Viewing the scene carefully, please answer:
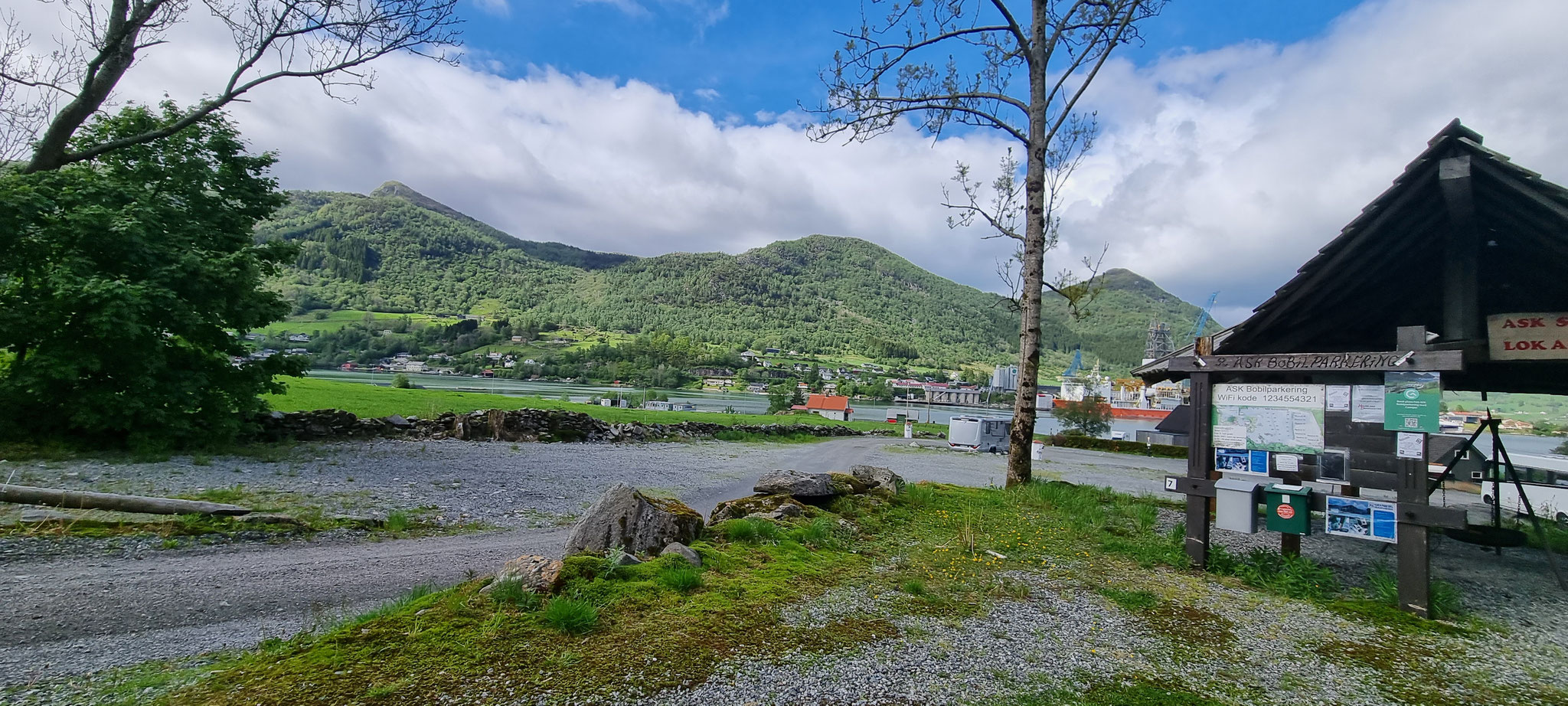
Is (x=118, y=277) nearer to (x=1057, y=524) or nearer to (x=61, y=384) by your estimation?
(x=61, y=384)

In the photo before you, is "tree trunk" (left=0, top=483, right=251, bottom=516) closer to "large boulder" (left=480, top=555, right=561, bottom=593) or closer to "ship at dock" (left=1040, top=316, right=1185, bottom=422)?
"large boulder" (left=480, top=555, right=561, bottom=593)

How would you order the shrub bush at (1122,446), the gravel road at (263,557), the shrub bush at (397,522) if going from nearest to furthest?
the gravel road at (263,557), the shrub bush at (397,522), the shrub bush at (1122,446)

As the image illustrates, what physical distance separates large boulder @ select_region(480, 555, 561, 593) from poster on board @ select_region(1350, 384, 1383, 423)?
21.9 ft

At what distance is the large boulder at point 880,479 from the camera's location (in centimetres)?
982

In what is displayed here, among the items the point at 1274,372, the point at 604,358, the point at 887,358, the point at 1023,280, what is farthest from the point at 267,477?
the point at 887,358

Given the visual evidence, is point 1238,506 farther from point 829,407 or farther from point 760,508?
point 829,407

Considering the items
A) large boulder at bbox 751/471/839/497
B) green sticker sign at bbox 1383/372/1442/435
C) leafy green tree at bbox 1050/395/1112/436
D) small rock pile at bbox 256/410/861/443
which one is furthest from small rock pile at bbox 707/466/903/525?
leafy green tree at bbox 1050/395/1112/436

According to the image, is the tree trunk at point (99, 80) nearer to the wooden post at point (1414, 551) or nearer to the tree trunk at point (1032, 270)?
the tree trunk at point (1032, 270)

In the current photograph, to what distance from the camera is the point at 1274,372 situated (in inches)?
237

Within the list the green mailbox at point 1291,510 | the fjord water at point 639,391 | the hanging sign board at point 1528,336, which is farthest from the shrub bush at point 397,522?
the fjord water at point 639,391

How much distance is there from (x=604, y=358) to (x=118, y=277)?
88108 millimetres

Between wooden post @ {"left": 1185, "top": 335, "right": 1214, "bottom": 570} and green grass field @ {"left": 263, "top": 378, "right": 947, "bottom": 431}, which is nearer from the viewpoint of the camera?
wooden post @ {"left": 1185, "top": 335, "right": 1214, "bottom": 570}

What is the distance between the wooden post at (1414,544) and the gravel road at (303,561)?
2.01ft

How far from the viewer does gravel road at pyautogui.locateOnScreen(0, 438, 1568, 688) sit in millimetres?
4195
